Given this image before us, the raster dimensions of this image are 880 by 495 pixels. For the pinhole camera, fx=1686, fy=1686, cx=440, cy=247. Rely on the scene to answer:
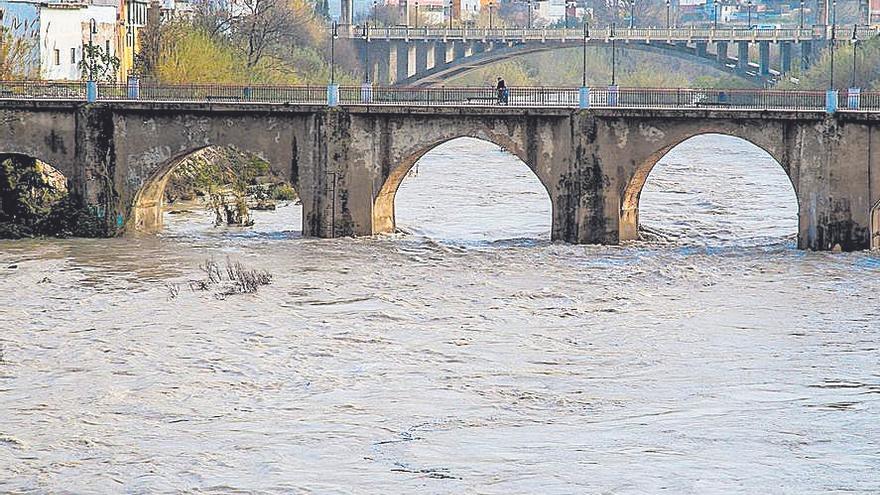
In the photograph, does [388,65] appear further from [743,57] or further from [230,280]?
[230,280]

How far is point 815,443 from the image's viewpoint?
25234 millimetres

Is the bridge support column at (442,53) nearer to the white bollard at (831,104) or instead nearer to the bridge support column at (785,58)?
the bridge support column at (785,58)

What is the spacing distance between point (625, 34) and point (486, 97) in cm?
4035

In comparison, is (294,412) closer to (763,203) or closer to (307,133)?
(307,133)

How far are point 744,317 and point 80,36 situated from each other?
3824 cm

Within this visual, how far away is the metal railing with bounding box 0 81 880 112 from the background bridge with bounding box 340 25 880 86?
35.6m

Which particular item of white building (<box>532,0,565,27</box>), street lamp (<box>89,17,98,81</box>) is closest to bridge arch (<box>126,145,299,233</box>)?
street lamp (<box>89,17,98,81</box>)

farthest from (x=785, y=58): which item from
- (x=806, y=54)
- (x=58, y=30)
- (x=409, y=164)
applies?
(x=409, y=164)

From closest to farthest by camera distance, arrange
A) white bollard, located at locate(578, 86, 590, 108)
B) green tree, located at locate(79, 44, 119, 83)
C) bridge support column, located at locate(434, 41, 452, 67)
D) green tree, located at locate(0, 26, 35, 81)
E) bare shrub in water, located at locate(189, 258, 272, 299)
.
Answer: bare shrub in water, located at locate(189, 258, 272, 299) < white bollard, located at locate(578, 86, 590, 108) < green tree, located at locate(0, 26, 35, 81) < green tree, located at locate(79, 44, 119, 83) < bridge support column, located at locate(434, 41, 452, 67)

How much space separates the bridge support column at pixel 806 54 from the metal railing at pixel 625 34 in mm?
1067

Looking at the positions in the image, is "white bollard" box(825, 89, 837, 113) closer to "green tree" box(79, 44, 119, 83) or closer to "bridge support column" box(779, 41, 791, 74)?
"green tree" box(79, 44, 119, 83)

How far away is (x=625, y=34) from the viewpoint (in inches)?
3396

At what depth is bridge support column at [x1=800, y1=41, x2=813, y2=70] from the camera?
285 ft

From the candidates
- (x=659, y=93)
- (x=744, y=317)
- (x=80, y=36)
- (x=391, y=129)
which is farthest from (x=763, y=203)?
(x=80, y=36)
